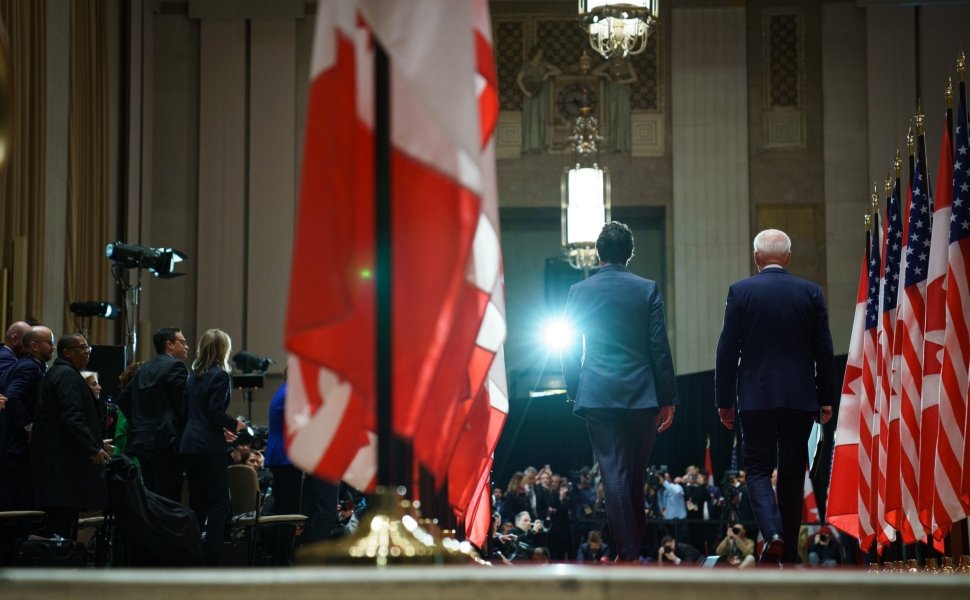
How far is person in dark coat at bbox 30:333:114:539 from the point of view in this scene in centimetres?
734

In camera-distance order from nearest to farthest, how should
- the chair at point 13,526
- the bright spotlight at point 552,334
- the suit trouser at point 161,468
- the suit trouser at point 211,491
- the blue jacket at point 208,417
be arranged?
the chair at point 13,526 < the blue jacket at point 208,417 < the suit trouser at point 211,491 < the suit trouser at point 161,468 < the bright spotlight at point 552,334

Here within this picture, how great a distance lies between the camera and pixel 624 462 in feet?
18.6

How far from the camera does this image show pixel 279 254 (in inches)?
758

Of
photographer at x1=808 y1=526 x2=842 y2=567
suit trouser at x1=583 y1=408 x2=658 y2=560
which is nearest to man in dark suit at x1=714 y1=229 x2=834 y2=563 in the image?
suit trouser at x1=583 y1=408 x2=658 y2=560

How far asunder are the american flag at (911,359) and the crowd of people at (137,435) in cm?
359

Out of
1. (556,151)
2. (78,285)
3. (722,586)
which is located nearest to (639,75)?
(556,151)

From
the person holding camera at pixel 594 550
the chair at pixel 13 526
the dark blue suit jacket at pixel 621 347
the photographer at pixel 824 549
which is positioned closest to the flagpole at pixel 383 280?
the dark blue suit jacket at pixel 621 347

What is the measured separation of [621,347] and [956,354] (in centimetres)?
178

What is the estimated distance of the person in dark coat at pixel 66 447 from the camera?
24.1 feet

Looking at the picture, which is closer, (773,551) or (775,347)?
(773,551)

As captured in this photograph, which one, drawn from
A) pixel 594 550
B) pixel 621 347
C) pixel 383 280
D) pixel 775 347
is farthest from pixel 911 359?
pixel 594 550

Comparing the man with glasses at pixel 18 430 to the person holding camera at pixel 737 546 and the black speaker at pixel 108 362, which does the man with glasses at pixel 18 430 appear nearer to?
the black speaker at pixel 108 362

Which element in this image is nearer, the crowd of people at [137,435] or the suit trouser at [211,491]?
the crowd of people at [137,435]

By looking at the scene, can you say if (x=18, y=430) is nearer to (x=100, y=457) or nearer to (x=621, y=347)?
(x=100, y=457)
